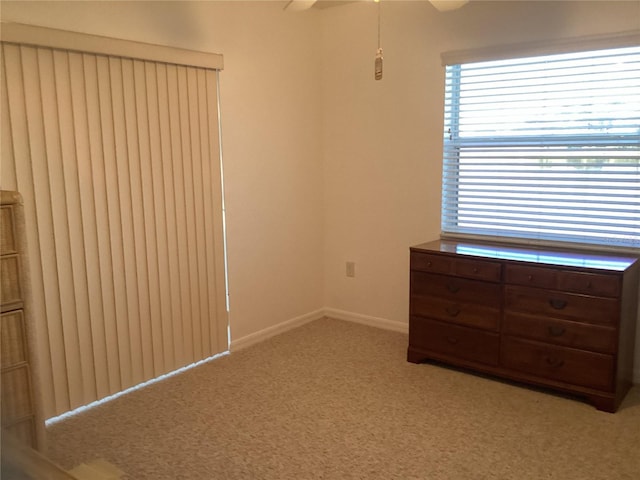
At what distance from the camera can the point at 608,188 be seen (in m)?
3.13

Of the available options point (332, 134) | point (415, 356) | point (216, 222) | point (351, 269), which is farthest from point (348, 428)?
point (332, 134)

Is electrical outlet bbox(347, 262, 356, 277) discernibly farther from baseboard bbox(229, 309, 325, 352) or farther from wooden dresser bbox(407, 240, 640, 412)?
wooden dresser bbox(407, 240, 640, 412)

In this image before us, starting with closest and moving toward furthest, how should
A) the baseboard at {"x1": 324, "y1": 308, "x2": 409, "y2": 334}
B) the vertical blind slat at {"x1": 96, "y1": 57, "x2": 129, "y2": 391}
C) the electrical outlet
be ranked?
the vertical blind slat at {"x1": 96, "y1": 57, "x2": 129, "y2": 391} → the baseboard at {"x1": 324, "y1": 308, "x2": 409, "y2": 334} → the electrical outlet

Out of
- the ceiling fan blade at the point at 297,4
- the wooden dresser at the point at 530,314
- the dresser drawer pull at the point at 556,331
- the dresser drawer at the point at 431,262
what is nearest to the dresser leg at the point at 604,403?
the wooden dresser at the point at 530,314

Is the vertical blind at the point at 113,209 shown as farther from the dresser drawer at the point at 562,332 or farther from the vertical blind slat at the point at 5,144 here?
the dresser drawer at the point at 562,332

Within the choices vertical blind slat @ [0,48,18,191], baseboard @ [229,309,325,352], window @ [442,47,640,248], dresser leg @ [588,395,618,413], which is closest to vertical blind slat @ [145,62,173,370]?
baseboard @ [229,309,325,352]

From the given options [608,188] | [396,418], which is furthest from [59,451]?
[608,188]

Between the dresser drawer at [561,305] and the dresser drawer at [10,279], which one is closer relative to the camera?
the dresser drawer at [10,279]

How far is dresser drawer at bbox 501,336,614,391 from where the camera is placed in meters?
2.78

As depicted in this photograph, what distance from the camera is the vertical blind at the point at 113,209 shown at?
2594 millimetres

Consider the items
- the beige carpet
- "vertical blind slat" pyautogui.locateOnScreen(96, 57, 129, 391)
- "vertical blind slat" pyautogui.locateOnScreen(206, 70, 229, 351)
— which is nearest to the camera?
the beige carpet

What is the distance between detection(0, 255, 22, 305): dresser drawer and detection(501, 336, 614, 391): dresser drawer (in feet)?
7.94

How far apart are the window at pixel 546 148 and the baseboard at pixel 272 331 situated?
4.24ft

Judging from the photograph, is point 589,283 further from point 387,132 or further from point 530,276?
point 387,132
